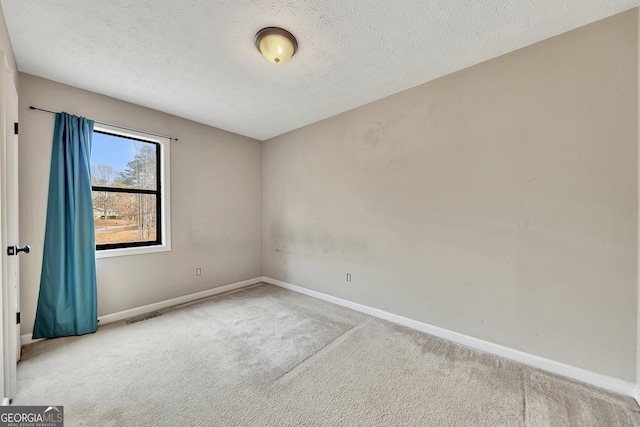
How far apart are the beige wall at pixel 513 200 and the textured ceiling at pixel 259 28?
283mm

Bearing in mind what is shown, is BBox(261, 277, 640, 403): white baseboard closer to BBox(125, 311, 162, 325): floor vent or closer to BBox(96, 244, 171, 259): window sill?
BBox(125, 311, 162, 325): floor vent

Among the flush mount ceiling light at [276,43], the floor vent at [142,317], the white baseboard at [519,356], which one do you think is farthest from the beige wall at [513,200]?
the floor vent at [142,317]

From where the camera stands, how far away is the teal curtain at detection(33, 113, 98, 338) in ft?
8.04

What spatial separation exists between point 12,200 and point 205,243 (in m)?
2.18

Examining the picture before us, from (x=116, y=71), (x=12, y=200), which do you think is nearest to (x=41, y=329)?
(x=12, y=200)

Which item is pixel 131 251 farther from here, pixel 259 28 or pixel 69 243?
pixel 259 28

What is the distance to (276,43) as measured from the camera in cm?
189

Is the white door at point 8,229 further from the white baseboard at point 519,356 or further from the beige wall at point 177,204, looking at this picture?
the white baseboard at point 519,356

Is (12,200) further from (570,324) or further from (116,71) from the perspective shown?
(570,324)

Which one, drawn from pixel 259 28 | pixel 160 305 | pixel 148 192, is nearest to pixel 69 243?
pixel 148 192

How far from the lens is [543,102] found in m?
2.01

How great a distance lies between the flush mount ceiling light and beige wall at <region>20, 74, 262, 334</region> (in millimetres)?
2188

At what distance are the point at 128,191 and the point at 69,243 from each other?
847mm

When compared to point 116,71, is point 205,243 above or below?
below
